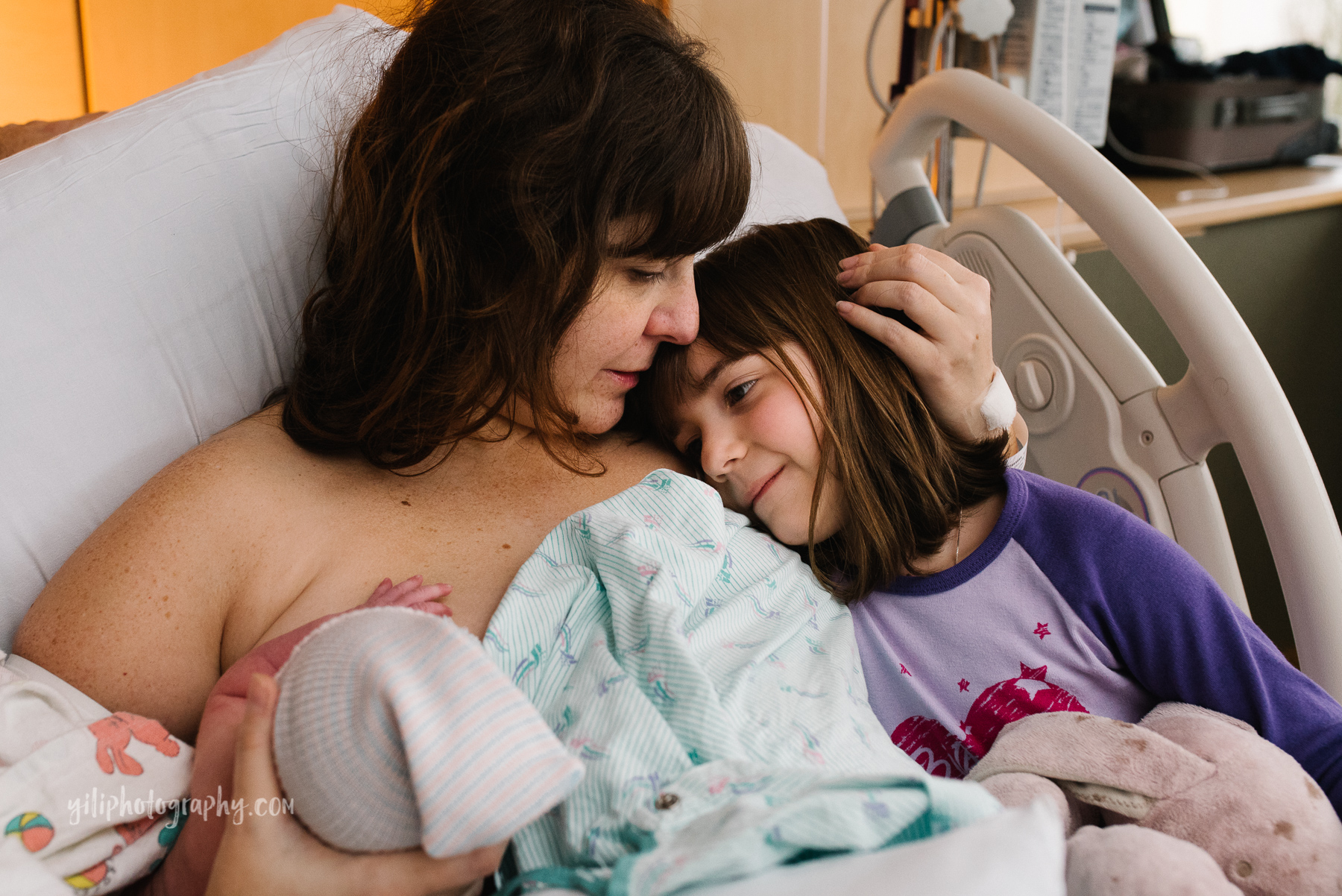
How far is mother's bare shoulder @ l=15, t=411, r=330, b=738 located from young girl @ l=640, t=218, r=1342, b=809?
1.72 ft

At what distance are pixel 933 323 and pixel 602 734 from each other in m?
0.68

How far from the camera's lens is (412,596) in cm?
93

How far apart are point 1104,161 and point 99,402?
1289mm

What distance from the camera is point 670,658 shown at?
88 cm

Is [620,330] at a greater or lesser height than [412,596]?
greater

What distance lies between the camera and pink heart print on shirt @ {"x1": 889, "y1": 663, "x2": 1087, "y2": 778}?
108cm

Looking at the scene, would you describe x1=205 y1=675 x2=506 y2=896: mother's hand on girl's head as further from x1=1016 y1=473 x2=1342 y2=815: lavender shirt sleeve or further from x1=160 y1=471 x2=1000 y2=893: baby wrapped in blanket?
x1=1016 y1=473 x2=1342 y2=815: lavender shirt sleeve

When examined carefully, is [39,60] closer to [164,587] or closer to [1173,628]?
[164,587]

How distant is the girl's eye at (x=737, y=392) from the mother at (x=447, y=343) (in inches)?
4.4

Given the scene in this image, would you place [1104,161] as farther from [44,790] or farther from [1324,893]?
[44,790]

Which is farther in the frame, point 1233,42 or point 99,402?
point 1233,42

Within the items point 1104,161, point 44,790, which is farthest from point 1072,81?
point 44,790

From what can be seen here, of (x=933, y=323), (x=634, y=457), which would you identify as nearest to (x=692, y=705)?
(x=634, y=457)

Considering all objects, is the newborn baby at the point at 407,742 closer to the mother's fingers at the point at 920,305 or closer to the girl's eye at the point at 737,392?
the girl's eye at the point at 737,392
